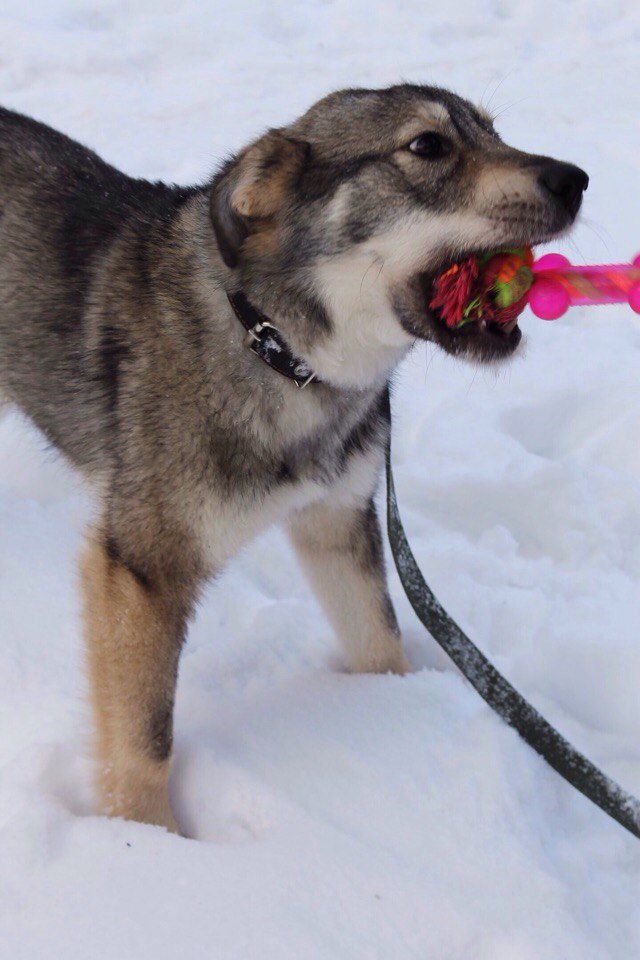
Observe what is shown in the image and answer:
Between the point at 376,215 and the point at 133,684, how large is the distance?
1.11 meters

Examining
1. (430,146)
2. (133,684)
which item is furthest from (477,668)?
(430,146)

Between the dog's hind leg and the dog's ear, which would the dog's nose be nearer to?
the dog's ear

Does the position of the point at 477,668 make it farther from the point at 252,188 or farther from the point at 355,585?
the point at 252,188

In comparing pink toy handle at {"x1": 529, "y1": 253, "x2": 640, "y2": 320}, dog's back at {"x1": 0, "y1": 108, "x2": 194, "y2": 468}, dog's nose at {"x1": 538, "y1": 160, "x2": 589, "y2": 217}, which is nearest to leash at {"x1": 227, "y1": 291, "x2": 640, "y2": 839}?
dog's back at {"x1": 0, "y1": 108, "x2": 194, "y2": 468}

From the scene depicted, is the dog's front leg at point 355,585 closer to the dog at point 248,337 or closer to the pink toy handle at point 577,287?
the dog at point 248,337

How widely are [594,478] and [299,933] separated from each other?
2069 mm

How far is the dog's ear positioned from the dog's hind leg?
28.2 inches

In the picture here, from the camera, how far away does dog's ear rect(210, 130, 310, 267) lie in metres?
2.08

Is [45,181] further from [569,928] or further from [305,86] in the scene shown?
[305,86]

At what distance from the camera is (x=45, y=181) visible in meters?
2.75

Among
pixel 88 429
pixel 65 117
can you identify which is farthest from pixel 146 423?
pixel 65 117

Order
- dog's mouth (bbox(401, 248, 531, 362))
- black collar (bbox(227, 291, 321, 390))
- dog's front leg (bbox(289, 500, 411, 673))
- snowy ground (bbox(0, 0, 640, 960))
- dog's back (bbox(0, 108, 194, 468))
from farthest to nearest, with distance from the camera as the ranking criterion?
dog's front leg (bbox(289, 500, 411, 673)), dog's back (bbox(0, 108, 194, 468)), black collar (bbox(227, 291, 321, 390)), dog's mouth (bbox(401, 248, 531, 362)), snowy ground (bbox(0, 0, 640, 960))

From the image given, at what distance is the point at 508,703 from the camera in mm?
2443

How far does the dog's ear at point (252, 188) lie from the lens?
208 centimetres
